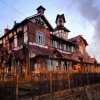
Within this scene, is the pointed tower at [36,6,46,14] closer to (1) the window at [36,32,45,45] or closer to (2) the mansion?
(2) the mansion

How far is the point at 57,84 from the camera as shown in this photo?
1315 cm

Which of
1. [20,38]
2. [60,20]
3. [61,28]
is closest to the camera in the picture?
[20,38]

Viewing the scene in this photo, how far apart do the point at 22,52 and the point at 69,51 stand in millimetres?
12173

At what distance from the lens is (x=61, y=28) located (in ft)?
120

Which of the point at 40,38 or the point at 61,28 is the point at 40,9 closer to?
the point at 40,38

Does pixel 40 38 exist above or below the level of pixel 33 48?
above

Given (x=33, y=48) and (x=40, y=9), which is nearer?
(x=33, y=48)

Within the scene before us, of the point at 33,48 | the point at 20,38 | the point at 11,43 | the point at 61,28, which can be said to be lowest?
the point at 33,48

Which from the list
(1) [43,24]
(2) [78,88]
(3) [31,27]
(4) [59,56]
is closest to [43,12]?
(1) [43,24]

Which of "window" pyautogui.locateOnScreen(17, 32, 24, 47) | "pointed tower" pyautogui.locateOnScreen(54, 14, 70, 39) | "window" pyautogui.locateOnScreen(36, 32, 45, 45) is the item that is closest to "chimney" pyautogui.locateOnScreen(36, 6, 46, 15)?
"window" pyautogui.locateOnScreen(36, 32, 45, 45)

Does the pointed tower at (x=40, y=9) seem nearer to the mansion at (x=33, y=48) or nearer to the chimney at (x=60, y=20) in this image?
the mansion at (x=33, y=48)

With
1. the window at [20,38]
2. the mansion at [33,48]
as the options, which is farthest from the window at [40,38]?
the window at [20,38]

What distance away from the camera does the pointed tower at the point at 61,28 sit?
36719 mm

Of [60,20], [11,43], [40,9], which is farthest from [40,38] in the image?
[60,20]
